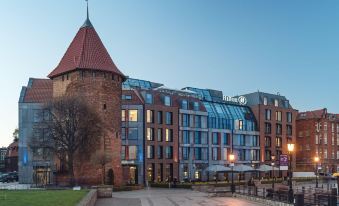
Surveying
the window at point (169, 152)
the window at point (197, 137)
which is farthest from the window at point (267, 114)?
the window at point (169, 152)

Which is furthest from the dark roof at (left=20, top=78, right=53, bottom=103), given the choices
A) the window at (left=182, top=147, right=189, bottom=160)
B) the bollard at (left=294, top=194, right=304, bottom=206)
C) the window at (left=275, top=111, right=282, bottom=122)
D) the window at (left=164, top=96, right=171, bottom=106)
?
the bollard at (left=294, top=194, right=304, bottom=206)

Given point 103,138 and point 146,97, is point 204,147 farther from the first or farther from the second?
point 103,138

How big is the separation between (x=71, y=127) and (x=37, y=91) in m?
25.5

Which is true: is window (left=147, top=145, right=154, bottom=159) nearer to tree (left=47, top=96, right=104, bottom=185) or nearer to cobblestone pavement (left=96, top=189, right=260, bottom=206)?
tree (left=47, top=96, right=104, bottom=185)

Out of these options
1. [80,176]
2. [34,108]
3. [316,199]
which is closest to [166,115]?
[34,108]

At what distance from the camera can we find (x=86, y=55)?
178 feet

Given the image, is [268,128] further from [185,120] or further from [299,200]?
[299,200]

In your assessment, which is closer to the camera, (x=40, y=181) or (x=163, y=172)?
(x=40, y=181)

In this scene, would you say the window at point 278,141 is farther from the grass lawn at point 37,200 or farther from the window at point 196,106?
the grass lawn at point 37,200

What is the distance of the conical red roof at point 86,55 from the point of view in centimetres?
5322

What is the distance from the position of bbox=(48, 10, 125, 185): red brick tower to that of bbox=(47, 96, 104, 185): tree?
228cm

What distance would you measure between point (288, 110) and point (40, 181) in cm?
5061

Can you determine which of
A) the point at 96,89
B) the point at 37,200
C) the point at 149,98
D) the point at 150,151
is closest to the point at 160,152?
the point at 150,151

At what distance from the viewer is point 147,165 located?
6925cm
